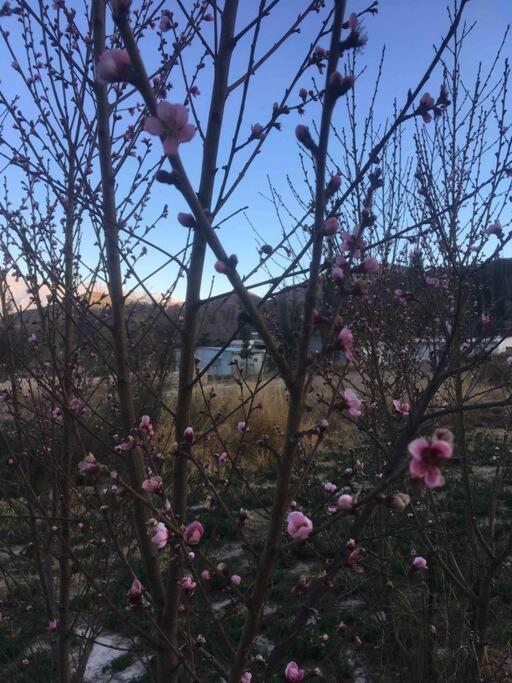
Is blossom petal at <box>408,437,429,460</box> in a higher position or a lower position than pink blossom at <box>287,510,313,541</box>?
higher

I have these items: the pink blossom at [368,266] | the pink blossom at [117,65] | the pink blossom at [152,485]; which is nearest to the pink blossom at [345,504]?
the pink blossom at [368,266]

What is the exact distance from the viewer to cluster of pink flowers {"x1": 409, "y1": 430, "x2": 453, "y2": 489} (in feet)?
2.77

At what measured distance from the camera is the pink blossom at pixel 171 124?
979mm

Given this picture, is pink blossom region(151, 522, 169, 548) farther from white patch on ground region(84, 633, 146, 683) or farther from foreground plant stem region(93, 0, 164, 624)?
white patch on ground region(84, 633, 146, 683)

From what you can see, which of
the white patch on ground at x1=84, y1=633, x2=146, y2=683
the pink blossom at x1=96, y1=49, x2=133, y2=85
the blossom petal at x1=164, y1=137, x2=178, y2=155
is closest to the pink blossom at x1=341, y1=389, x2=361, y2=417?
the blossom petal at x1=164, y1=137, x2=178, y2=155

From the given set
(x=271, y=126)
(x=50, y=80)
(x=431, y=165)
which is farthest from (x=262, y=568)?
(x=431, y=165)

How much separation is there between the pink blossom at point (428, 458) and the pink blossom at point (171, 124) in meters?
0.64

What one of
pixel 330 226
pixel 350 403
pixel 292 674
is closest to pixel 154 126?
pixel 330 226

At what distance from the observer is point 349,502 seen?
1040 mm

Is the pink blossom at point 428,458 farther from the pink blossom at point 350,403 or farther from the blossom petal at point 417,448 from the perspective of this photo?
the pink blossom at point 350,403

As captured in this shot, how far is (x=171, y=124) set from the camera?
39.3 inches

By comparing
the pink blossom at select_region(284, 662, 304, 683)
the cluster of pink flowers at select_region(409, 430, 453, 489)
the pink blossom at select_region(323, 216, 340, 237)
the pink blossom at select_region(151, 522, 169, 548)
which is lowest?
the pink blossom at select_region(284, 662, 304, 683)

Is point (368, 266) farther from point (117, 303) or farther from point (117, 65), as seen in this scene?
point (117, 303)

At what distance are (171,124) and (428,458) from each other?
28.4 inches
